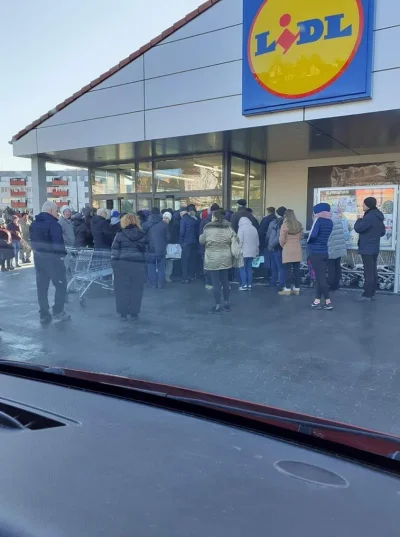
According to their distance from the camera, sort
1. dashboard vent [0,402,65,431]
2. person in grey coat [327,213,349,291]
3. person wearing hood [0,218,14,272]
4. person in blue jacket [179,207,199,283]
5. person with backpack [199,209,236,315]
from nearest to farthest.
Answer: dashboard vent [0,402,65,431] < person with backpack [199,209,236,315] < person in grey coat [327,213,349,291] < person in blue jacket [179,207,199,283] < person wearing hood [0,218,14,272]

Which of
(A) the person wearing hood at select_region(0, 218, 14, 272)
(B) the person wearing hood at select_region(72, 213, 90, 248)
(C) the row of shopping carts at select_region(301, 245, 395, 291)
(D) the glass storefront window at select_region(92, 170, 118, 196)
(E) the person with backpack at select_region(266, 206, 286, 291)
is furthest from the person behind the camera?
(D) the glass storefront window at select_region(92, 170, 118, 196)

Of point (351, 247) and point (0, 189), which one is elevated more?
point (0, 189)

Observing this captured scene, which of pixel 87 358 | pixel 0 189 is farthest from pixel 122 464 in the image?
pixel 0 189

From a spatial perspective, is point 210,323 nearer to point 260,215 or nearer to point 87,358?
point 87,358

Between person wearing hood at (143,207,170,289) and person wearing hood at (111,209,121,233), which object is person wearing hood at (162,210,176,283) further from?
person wearing hood at (111,209,121,233)

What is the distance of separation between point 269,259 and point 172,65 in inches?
178

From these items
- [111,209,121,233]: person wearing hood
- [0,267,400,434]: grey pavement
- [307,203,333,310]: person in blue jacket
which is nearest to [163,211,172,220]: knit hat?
[111,209,121,233]: person wearing hood

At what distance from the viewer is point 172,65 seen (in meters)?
8.29

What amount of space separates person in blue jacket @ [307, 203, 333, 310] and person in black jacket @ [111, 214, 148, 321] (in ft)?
9.15

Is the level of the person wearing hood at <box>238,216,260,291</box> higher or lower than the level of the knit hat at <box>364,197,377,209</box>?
lower

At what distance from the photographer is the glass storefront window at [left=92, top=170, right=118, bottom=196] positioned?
12422 mm

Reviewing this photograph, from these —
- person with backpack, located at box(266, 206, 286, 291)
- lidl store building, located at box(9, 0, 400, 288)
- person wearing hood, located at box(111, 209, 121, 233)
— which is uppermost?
lidl store building, located at box(9, 0, 400, 288)

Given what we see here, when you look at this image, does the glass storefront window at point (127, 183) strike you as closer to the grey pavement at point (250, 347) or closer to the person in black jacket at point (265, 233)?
the person in black jacket at point (265, 233)

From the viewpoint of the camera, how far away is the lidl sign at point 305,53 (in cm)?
649
